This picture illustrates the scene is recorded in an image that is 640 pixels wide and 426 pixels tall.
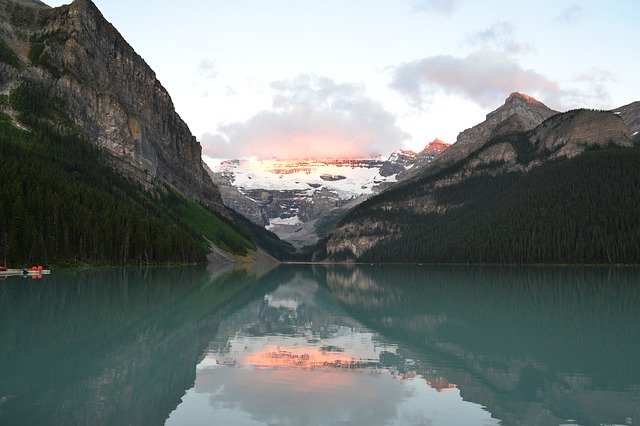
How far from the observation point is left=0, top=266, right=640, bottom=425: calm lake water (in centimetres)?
1716

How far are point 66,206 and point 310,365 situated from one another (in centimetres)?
9211

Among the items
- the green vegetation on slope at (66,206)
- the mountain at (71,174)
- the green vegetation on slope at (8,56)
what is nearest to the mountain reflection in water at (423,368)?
the green vegetation on slope at (66,206)

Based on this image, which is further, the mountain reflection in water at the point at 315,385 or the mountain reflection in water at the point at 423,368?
the mountain reflection in water at the point at 423,368

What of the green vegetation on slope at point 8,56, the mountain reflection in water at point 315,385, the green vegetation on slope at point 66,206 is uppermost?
the green vegetation on slope at point 8,56

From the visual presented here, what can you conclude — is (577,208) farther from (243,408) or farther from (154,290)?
(243,408)

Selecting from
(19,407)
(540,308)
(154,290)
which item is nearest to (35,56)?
(154,290)

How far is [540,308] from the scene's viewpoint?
48.4 m

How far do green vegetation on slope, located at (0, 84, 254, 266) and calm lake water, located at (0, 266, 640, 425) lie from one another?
164 feet

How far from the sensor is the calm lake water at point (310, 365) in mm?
17156

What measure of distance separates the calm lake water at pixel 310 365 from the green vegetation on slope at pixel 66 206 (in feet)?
164

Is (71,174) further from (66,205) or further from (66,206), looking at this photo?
(66,206)

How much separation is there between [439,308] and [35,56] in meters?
184

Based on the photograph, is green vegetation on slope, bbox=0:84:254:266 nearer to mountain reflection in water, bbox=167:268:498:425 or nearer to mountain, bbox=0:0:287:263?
mountain, bbox=0:0:287:263

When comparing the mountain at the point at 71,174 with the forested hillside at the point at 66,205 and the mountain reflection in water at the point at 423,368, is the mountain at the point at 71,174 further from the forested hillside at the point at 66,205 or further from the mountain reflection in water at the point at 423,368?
the mountain reflection in water at the point at 423,368
